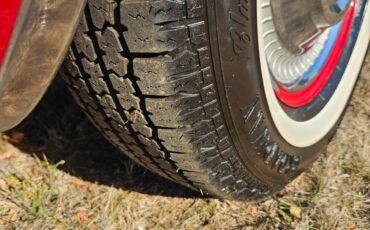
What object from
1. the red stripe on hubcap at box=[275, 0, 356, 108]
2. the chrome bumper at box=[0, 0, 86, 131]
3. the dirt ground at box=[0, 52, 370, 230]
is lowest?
the dirt ground at box=[0, 52, 370, 230]

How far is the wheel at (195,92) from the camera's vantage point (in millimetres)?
1279

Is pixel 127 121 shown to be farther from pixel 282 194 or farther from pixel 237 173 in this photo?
pixel 282 194

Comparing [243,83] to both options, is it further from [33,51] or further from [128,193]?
[128,193]

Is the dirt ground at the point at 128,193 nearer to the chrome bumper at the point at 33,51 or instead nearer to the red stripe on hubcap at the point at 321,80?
the red stripe on hubcap at the point at 321,80

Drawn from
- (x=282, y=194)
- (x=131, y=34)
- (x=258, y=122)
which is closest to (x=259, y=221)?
(x=282, y=194)

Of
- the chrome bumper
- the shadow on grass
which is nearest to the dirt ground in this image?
the shadow on grass

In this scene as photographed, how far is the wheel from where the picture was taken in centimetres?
128

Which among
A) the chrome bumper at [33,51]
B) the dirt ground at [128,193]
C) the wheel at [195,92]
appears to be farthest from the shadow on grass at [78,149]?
the chrome bumper at [33,51]

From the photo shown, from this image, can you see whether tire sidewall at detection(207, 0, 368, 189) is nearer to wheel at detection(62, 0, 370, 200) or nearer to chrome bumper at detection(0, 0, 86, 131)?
wheel at detection(62, 0, 370, 200)

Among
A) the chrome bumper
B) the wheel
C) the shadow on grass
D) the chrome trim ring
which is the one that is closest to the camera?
the chrome bumper

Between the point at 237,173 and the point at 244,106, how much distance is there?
23cm

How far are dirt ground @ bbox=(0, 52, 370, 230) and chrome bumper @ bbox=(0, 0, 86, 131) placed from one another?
2.06ft

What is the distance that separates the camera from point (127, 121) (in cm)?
146

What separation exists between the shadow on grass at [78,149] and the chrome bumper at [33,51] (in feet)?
2.34
